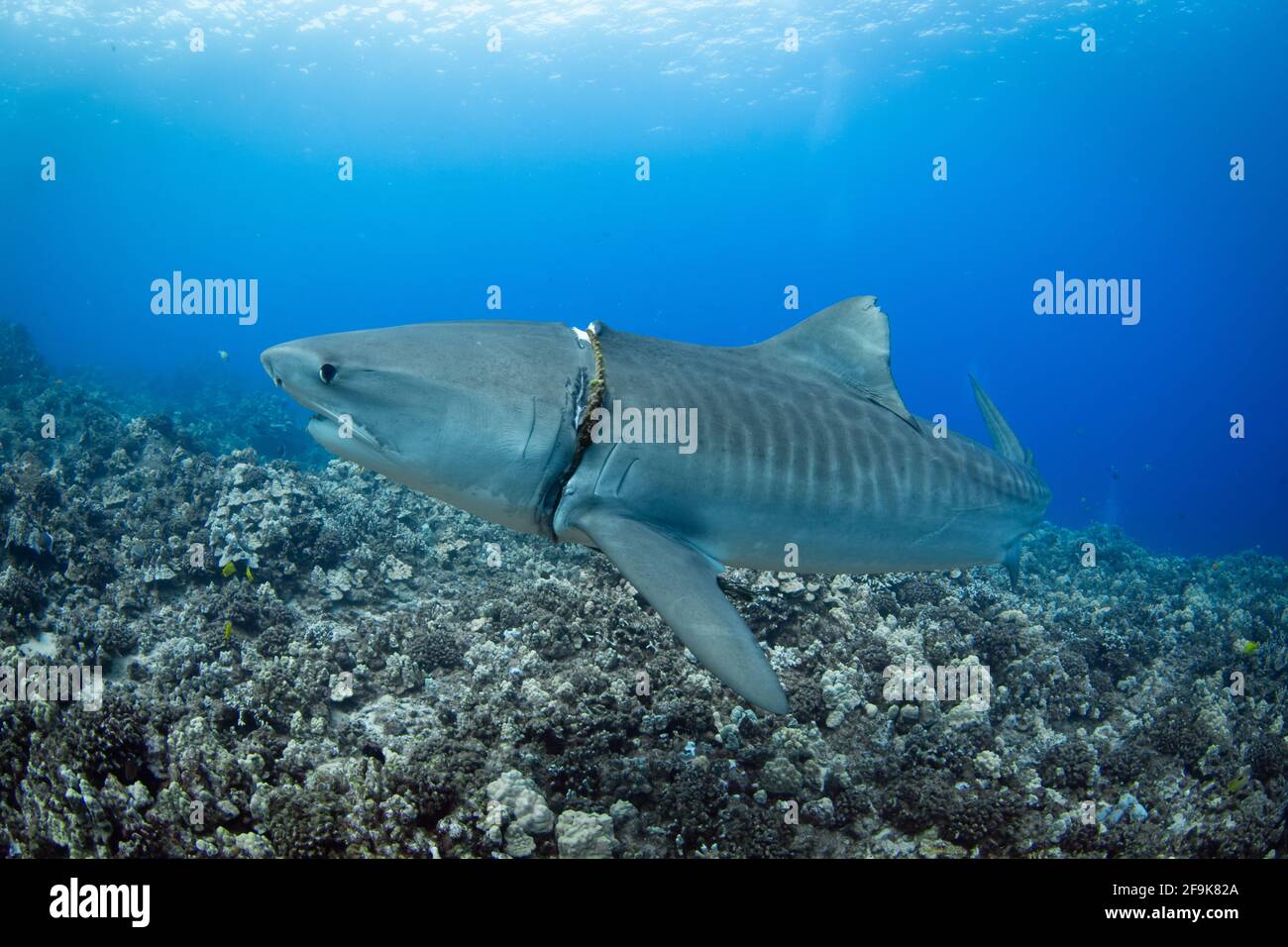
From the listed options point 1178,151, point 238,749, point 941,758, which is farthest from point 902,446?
point 1178,151

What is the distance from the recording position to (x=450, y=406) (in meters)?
3.32

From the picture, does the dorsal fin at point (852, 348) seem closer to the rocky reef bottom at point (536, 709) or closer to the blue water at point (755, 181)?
the rocky reef bottom at point (536, 709)

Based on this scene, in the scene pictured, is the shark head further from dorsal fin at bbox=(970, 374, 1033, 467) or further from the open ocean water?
dorsal fin at bbox=(970, 374, 1033, 467)

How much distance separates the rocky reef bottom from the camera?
4359 millimetres

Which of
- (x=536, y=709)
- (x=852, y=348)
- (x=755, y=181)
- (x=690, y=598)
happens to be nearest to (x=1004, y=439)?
(x=852, y=348)

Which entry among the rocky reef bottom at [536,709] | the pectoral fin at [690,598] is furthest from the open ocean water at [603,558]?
the pectoral fin at [690,598]

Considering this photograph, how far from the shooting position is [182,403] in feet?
104

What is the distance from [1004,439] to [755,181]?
347 ft

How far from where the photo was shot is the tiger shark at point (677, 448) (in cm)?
325

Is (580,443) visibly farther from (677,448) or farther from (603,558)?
(603,558)

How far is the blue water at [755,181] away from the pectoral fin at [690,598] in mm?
46986

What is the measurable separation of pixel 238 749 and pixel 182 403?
109ft

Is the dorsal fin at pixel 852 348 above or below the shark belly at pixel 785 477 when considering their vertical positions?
above

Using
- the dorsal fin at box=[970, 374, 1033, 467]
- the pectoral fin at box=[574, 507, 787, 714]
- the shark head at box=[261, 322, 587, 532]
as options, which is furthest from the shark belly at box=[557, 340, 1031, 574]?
the dorsal fin at box=[970, 374, 1033, 467]
